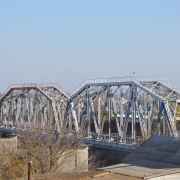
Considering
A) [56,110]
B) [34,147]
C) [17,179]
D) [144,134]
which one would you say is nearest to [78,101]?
[56,110]

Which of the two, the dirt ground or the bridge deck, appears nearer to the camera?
the dirt ground

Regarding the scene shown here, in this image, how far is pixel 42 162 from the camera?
1789 inches

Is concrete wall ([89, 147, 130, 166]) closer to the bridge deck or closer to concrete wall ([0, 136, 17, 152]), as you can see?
concrete wall ([0, 136, 17, 152])

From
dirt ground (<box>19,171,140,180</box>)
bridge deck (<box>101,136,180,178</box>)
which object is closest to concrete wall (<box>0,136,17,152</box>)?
bridge deck (<box>101,136,180,178</box>)

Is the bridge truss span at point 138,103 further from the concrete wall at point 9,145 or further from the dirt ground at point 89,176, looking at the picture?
the dirt ground at point 89,176

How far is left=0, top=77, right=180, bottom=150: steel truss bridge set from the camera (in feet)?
192

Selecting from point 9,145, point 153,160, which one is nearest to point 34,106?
point 9,145

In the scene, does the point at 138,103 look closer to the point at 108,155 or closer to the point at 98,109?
the point at 98,109

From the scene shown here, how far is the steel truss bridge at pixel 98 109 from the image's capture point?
58531mm

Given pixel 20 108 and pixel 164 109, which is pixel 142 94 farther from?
pixel 20 108

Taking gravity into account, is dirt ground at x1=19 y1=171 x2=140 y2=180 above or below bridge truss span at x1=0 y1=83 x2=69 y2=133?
below

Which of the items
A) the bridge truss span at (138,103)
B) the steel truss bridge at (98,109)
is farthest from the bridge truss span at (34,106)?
the bridge truss span at (138,103)

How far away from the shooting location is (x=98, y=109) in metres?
66.4

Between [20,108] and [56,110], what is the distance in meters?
16.1
